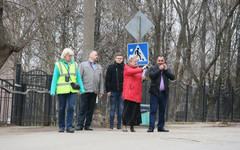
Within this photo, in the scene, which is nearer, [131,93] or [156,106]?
[131,93]

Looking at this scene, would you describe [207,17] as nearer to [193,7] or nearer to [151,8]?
[193,7]

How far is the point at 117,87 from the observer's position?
39.3ft

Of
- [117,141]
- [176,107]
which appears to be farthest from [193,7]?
[117,141]

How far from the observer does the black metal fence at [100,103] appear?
46.5 feet

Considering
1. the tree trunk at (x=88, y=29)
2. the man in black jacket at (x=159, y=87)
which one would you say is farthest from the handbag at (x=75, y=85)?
the tree trunk at (x=88, y=29)

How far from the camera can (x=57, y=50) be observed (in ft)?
82.3

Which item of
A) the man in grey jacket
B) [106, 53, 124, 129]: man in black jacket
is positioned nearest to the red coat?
the man in grey jacket

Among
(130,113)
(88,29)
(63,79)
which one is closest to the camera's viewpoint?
(63,79)

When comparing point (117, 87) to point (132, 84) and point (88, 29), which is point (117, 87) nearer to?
point (132, 84)

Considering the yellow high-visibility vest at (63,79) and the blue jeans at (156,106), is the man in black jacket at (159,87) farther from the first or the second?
the yellow high-visibility vest at (63,79)

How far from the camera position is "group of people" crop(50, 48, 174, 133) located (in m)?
10.2

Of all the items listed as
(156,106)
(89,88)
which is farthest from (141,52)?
(89,88)

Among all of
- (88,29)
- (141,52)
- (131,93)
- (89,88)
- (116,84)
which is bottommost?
(131,93)

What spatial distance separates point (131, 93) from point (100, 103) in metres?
3.95
